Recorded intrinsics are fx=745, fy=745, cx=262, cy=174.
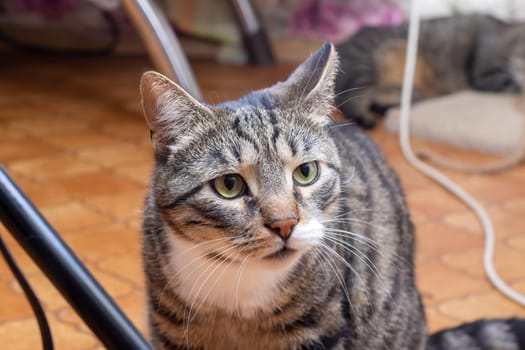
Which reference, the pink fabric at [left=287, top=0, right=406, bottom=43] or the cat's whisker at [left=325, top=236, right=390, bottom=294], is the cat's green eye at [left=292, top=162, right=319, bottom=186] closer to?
the cat's whisker at [left=325, top=236, right=390, bottom=294]

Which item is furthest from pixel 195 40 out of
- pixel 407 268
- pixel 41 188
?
pixel 407 268

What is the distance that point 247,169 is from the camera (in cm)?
83

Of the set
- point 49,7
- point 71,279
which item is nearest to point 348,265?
point 71,279

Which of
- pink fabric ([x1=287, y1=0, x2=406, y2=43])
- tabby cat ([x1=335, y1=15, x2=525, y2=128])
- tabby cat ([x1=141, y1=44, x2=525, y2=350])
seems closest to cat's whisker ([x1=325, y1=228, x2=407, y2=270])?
tabby cat ([x1=141, y1=44, x2=525, y2=350])

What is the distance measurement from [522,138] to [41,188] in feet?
4.03

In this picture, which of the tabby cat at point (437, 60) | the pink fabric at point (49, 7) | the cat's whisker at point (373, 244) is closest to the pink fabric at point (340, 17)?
the tabby cat at point (437, 60)

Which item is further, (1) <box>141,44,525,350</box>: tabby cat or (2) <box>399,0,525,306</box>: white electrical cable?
(2) <box>399,0,525,306</box>: white electrical cable

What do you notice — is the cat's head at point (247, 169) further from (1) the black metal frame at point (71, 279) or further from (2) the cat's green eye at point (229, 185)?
(1) the black metal frame at point (71, 279)

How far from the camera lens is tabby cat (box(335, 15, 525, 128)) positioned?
242 cm

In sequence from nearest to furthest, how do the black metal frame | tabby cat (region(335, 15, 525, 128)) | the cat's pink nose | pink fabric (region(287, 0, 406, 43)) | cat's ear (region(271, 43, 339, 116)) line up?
the black metal frame < the cat's pink nose < cat's ear (region(271, 43, 339, 116)) < tabby cat (region(335, 15, 525, 128)) < pink fabric (region(287, 0, 406, 43))

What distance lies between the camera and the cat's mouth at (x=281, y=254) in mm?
814

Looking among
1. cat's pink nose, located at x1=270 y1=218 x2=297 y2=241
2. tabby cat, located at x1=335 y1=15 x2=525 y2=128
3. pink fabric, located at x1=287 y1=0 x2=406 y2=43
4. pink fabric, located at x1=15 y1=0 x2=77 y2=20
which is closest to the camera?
cat's pink nose, located at x1=270 y1=218 x2=297 y2=241

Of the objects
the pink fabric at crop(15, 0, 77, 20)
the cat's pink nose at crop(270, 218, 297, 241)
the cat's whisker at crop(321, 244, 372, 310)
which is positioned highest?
the pink fabric at crop(15, 0, 77, 20)

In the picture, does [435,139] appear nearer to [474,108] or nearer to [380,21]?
[474,108]
